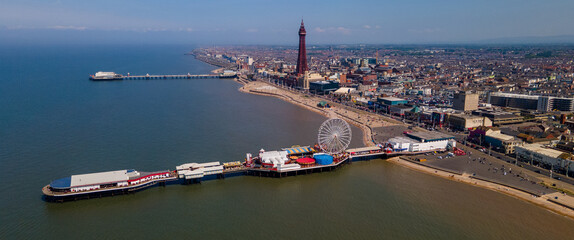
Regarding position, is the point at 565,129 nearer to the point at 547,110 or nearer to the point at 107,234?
the point at 547,110

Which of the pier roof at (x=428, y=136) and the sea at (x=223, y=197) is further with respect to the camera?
the pier roof at (x=428, y=136)

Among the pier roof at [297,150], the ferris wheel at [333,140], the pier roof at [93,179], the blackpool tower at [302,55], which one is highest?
the blackpool tower at [302,55]

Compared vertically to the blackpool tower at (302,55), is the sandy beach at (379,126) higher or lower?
lower

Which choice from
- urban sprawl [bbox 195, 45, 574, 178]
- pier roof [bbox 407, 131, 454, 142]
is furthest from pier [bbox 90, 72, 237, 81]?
pier roof [bbox 407, 131, 454, 142]

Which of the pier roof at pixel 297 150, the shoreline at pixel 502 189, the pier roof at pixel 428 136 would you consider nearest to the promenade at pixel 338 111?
the pier roof at pixel 428 136

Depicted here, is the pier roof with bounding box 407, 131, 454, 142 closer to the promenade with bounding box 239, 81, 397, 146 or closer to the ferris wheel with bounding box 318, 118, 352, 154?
the promenade with bounding box 239, 81, 397, 146

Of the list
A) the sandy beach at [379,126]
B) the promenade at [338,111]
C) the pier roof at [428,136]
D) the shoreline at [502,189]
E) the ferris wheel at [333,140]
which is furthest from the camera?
the promenade at [338,111]

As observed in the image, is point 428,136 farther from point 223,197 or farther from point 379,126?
point 223,197

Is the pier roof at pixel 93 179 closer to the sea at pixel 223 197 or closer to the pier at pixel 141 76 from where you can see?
the sea at pixel 223 197

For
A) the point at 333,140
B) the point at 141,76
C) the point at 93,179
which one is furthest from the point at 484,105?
the point at 141,76
